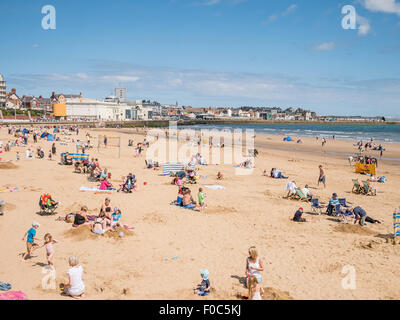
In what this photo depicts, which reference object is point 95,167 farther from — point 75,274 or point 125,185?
point 75,274

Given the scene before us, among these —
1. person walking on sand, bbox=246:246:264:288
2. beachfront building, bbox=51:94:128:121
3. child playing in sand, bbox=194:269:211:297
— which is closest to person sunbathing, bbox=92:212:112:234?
child playing in sand, bbox=194:269:211:297

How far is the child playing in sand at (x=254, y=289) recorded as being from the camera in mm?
6016

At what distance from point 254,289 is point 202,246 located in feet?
9.82

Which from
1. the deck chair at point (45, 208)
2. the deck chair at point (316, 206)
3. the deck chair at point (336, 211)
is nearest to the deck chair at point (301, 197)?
the deck chair at point (316, 206)

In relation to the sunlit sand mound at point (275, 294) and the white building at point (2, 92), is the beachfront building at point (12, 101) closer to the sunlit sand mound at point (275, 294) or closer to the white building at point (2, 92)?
the white building at point (2, 92)

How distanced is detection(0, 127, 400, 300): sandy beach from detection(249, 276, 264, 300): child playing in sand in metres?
0.39

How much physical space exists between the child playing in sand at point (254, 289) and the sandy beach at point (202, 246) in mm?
392

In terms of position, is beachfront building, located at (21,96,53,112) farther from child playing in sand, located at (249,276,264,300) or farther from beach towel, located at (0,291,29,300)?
child playing in sand, located at (249,276,264,300)

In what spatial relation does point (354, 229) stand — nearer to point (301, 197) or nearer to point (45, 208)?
point (301, 197)
